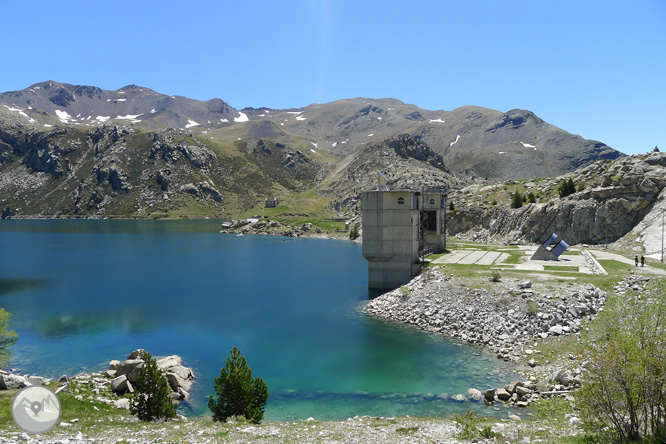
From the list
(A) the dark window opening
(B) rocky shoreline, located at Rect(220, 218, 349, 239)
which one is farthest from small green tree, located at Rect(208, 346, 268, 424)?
(B) rocky shoreline, located at Rect(220, 218, 349, 239)

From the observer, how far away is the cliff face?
6956 cm

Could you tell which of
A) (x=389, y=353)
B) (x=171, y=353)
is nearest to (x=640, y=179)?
(x=389, y=353)

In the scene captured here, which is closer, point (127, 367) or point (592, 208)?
point (127, 367)

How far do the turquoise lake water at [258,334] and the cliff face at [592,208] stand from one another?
3537 centimetres

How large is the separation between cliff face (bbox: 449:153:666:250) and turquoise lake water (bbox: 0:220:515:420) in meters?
35.4

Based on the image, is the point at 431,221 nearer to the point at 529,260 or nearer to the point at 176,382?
the point at 529,260

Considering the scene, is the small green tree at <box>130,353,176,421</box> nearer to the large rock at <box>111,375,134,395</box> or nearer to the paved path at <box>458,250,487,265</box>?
the large rock at <box>111,375,134,395</box>

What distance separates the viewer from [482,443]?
15.7 metres

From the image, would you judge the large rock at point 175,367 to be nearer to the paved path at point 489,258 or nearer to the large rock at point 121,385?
the large rock at point 121,385

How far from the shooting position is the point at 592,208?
74438mm

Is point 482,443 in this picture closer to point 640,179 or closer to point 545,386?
point 545,386

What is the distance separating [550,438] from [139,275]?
73.5 metres

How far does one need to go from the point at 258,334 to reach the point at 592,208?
2626 inches

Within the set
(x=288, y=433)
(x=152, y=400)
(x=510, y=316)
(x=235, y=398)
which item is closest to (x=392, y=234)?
(x=510, y=316)
